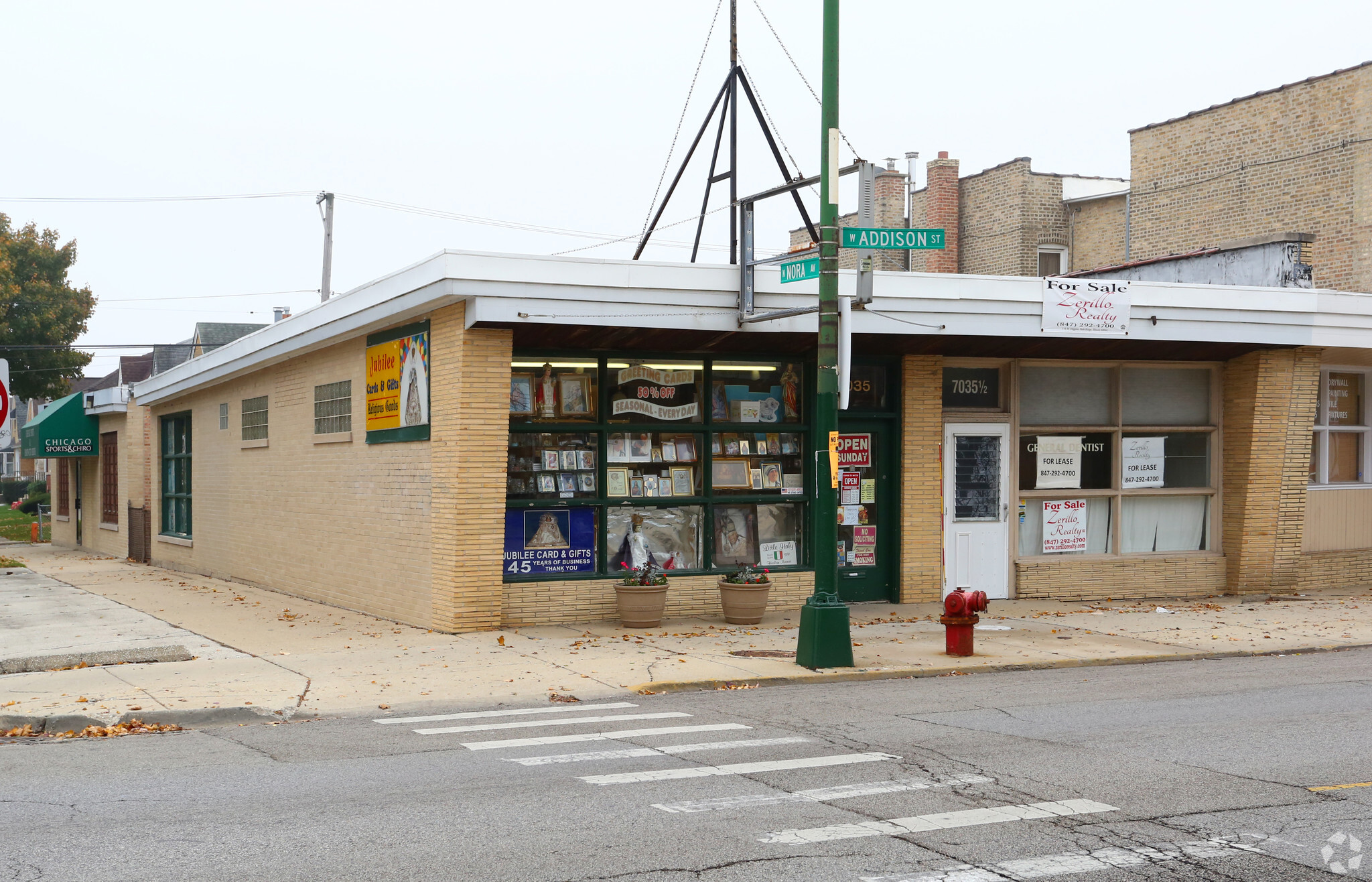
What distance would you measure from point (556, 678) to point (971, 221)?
30.6m

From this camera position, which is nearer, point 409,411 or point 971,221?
point 409,411

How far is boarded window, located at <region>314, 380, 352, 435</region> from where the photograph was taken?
1755 cm

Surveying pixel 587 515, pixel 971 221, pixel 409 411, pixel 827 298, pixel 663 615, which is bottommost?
pixel 663 615

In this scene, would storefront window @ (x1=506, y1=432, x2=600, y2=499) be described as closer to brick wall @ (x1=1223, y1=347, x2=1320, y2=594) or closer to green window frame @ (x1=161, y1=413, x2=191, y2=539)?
brick wall @ (x1=1223, y1=347, x2=1320, y2=594)

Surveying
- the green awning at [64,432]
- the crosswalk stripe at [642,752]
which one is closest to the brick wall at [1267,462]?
the crosswalk stripe at [642,752]

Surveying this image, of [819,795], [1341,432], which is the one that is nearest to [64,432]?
[1341,432]

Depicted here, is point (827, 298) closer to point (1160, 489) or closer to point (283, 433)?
point (1160, 489)

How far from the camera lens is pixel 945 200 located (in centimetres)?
3878

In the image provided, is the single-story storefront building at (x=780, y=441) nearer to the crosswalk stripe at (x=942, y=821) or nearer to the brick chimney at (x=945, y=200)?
the crosswalk stripe at (x=942, y=821)

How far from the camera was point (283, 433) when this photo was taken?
20.3 meters

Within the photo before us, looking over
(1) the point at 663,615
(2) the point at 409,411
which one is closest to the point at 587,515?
(1) the point at 663,615

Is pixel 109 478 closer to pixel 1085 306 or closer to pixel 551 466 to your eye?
pixel 551 466

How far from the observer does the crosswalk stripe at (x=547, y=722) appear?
9.14m

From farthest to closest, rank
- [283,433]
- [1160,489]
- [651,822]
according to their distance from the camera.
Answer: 1. [283,433]
2. [1160,489]
3. [651,822]
